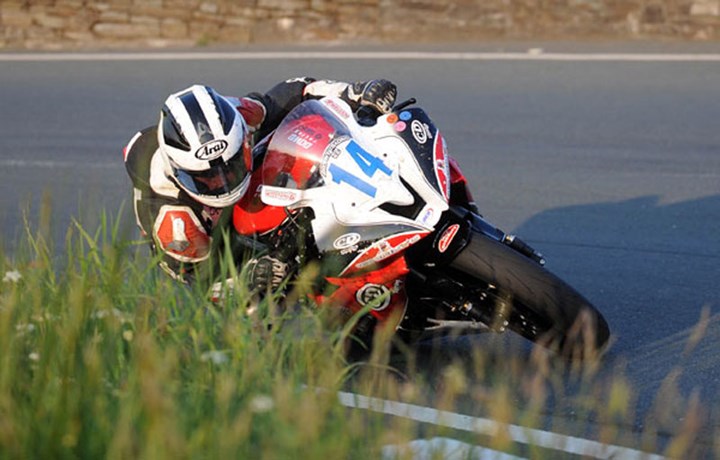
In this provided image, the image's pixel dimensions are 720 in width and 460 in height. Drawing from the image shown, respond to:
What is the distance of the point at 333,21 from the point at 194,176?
877 centimetres

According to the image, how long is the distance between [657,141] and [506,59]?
2660 mm

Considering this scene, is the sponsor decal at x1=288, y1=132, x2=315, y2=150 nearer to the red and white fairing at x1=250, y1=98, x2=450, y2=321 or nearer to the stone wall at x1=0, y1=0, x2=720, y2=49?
the red and white fairing at x1=250, y1=98, x2=450, y2=321

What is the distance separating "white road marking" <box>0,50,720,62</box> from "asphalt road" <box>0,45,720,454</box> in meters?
0.15

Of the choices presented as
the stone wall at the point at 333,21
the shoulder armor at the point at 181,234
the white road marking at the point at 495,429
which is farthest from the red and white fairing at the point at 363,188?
the stone wall at the point at 333,21

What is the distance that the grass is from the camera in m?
Answer: 3.30

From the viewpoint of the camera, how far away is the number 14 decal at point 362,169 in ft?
16.1

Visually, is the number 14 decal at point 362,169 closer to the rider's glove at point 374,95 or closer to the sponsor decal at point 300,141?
the sponsor decal at point 300,141

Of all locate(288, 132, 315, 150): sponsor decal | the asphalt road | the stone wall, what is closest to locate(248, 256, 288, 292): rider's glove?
locate(288, 132, 315, 150): sponsor decal

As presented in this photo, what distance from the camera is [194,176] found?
5.04 m

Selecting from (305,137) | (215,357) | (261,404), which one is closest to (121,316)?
(215,357)

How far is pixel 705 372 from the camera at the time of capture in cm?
533

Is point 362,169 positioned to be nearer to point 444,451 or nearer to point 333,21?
point 444,451

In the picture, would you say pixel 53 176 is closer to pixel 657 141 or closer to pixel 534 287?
pixel 657 141

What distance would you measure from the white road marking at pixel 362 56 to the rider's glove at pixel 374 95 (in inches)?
255
